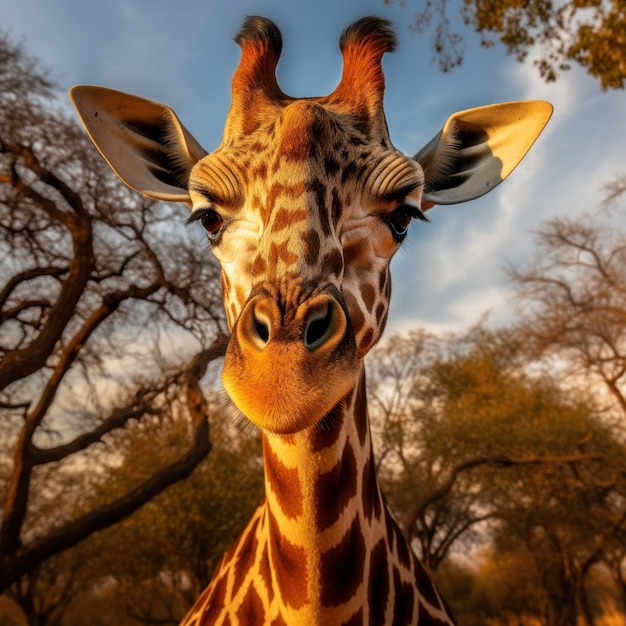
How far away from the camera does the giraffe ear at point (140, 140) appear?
10.7ft

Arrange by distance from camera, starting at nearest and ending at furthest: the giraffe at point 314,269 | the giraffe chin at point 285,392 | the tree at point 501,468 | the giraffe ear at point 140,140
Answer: the giraffe chin at point 285,392
the giraffe at point 314,269
the giraffe ear at point 140,140
the tree at point 501,468

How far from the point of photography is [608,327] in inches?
649

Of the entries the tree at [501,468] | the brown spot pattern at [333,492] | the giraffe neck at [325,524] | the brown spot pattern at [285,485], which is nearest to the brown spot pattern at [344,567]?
the giraffe neck at [325,524]

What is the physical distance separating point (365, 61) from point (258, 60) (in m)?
0.60

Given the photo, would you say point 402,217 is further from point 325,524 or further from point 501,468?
point 501,468

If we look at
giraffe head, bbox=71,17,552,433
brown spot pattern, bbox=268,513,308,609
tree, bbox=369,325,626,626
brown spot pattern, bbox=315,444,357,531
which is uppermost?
tree, bbox=369,325,626,626

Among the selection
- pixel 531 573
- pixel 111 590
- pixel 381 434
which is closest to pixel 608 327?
pixel 381 434

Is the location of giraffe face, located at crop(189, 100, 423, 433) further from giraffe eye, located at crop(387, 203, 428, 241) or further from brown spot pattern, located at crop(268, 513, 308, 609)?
brown spot pattern, located at crop(268, 513, 308, 609)

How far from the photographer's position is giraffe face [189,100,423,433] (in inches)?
68.5

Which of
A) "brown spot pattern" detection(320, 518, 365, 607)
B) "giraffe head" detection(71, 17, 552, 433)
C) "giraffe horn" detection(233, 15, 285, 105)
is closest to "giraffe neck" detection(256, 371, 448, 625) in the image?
"brown spot pattern" detection(320, 518, 365, 607)

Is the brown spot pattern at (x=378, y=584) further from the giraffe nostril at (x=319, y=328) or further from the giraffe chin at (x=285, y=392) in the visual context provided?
the giraffe nostril at (x=319, y=328)

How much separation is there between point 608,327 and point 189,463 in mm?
12865

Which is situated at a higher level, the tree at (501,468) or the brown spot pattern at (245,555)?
the tree at (501,468)

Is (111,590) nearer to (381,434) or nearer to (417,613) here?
(381,434)
